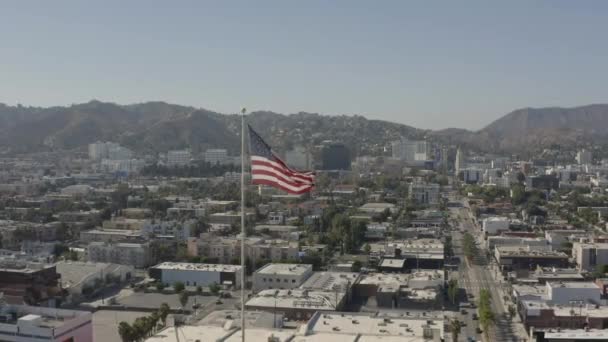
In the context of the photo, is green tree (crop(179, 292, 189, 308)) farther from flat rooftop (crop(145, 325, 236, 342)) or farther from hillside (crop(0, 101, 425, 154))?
hillside (crop(0, 101, 425, 154))

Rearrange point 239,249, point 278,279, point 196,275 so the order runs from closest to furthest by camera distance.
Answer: point 278,279, point 196,275, point 239,249

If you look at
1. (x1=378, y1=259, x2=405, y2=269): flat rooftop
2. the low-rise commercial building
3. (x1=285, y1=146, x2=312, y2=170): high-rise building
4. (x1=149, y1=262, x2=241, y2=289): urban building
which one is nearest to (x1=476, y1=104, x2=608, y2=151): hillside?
(x1=285, y1=146, x2=312, y2=170): high-rise building

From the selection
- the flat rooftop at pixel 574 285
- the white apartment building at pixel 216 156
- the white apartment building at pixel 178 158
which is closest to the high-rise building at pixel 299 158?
the white apartment building at pixel 216 156

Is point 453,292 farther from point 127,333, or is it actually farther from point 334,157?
point 334,157

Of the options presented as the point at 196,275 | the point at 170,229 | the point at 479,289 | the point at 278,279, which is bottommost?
the point at 479,289

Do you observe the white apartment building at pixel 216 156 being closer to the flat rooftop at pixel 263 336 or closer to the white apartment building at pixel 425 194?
the white apartment building at pixel 425 194

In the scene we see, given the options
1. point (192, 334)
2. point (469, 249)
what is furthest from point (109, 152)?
point (192, 334)

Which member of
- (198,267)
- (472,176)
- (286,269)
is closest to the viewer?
(286,269)
